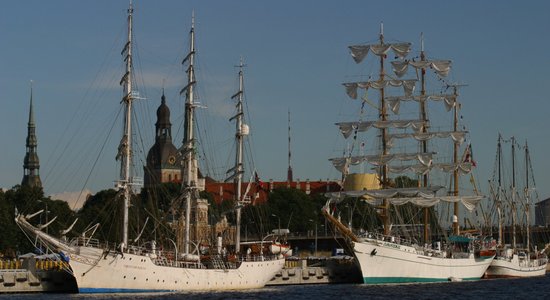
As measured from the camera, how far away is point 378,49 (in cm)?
13875

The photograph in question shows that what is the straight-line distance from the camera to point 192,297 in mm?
93812

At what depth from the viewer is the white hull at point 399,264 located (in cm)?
12215

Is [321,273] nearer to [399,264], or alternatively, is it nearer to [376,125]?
[399,264]

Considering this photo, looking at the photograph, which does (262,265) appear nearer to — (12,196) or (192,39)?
(192,39)

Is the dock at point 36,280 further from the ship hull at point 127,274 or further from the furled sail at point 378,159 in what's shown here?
the furled sail at point 378,159

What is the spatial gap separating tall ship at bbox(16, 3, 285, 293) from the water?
2.20 meters

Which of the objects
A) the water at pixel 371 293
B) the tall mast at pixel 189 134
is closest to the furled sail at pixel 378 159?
the water at pixel 371 293

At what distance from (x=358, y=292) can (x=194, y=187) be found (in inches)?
788

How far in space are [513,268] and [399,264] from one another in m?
35.3

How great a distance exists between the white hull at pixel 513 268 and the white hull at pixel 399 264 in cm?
1584

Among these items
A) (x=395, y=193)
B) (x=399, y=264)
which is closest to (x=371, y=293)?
(x=399, y=264)

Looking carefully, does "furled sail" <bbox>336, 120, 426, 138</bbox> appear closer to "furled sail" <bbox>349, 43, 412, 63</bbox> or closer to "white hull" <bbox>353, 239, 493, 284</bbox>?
"furled sail" <bbox>349, 43, 412, 63</bbox>

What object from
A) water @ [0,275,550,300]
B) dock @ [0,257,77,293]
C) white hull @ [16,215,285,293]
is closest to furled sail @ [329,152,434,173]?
water @ [0,275,550,300]

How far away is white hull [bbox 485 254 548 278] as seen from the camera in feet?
493
